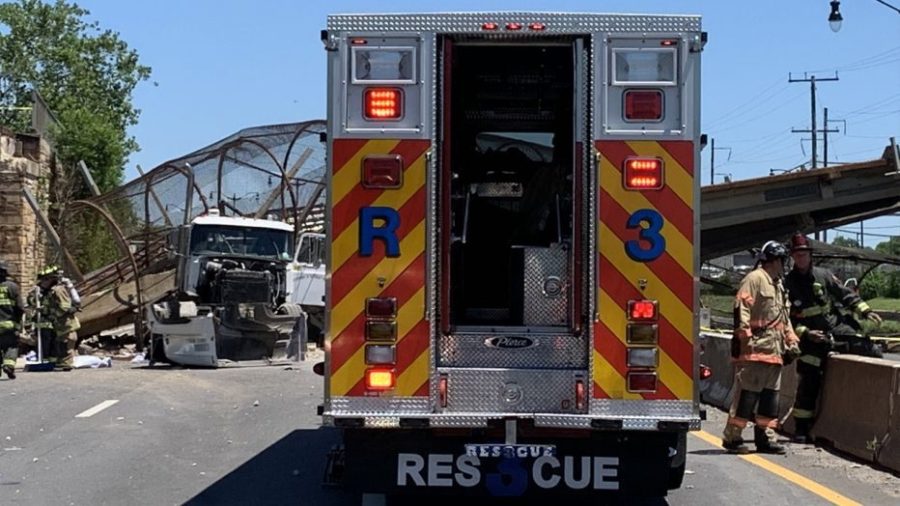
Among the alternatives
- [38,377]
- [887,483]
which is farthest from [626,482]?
[38,377]

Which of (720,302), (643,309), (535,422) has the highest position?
(643,309)

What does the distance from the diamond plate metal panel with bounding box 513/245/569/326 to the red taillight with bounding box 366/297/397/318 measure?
1.02 m

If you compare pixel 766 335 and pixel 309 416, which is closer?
pixel 766 335

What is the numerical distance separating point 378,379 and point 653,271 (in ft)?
5.46

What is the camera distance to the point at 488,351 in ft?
23.3

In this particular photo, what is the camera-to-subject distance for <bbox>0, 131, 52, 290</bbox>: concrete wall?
2523cm

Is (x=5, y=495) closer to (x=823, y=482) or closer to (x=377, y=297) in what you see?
(x=377, y=297)

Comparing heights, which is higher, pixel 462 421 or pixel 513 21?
pixel 513 21

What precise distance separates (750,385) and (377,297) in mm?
4846

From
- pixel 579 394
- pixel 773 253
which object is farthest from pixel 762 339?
pixel 579 394

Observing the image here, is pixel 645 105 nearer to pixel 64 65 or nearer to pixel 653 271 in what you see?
pixel 653 271

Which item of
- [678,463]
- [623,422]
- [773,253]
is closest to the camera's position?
[623,422]

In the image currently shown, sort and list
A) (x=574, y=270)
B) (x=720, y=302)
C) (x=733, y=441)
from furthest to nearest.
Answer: (x=720, y=302)
(x=733, y=441)
(x=574, y=270)

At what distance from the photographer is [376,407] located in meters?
6.81
